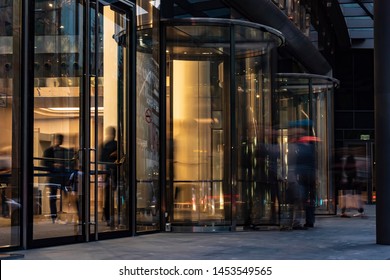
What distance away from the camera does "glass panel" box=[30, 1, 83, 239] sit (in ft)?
33.1

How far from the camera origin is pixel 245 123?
13820 millimetres

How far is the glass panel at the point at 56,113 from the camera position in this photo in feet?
33.1

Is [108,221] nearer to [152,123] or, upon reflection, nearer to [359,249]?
[152,123]

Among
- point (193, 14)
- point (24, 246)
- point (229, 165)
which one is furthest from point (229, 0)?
point (24, 246)

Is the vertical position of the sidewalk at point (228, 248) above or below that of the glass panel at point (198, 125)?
below

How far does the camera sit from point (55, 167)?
413 inches

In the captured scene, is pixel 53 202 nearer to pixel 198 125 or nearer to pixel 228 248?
pixel 228 248

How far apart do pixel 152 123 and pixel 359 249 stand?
4.88 m

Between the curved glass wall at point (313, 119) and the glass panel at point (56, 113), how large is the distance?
323 inches

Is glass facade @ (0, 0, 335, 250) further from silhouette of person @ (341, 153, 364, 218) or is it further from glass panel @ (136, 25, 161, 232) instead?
silhouette of person @ (341, 153, 364, 218)

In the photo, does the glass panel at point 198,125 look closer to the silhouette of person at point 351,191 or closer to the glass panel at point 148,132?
the glass panel at point 148,132

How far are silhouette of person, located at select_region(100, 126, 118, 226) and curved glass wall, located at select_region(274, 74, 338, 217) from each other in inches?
277

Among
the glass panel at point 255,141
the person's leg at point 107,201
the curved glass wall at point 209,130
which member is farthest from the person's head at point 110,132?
the glass panel at point 255,141

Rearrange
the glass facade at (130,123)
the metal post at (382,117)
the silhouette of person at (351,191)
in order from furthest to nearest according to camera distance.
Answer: the silhouette of person at (351,191)
the metal post at (382,117)
the glass facade at (130,123)
